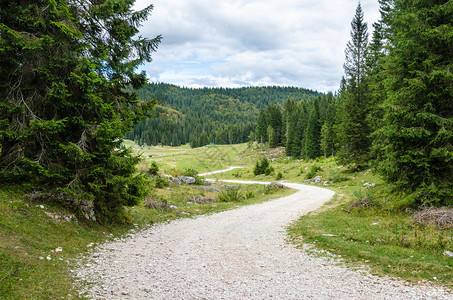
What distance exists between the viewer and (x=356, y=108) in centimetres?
3162

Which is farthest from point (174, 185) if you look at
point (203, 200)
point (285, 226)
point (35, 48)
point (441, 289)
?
point (441, 289)

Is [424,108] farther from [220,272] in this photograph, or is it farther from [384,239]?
[220,272]

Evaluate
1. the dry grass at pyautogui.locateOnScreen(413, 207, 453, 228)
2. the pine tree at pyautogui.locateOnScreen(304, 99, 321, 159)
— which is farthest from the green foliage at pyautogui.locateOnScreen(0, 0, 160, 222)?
the pine tree at pyautogui.locateOnScreen(304, 99, 321, 159)

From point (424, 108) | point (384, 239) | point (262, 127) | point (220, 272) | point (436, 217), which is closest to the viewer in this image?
point (220, 272)

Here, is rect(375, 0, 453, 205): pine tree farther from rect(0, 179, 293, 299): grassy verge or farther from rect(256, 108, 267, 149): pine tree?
rect(256, 108, 267, 149): pine tree

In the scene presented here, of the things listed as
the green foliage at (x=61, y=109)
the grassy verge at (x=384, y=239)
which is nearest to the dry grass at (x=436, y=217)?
the grassy verge at (x=384, y=239)

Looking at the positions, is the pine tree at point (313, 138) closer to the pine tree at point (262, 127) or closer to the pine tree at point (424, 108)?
the pine tree at point (262, 127)

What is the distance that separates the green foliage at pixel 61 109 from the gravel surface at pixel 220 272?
2465 mm

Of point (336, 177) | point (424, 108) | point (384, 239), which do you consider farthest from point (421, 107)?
point (336, 177)

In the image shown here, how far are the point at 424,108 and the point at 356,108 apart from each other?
2159 cm

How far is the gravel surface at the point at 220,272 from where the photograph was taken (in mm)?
5318

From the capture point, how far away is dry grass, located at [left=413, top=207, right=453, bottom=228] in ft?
30.4

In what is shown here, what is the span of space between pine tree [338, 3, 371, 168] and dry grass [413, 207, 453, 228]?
873 inches

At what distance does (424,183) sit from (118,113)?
44.4ft
